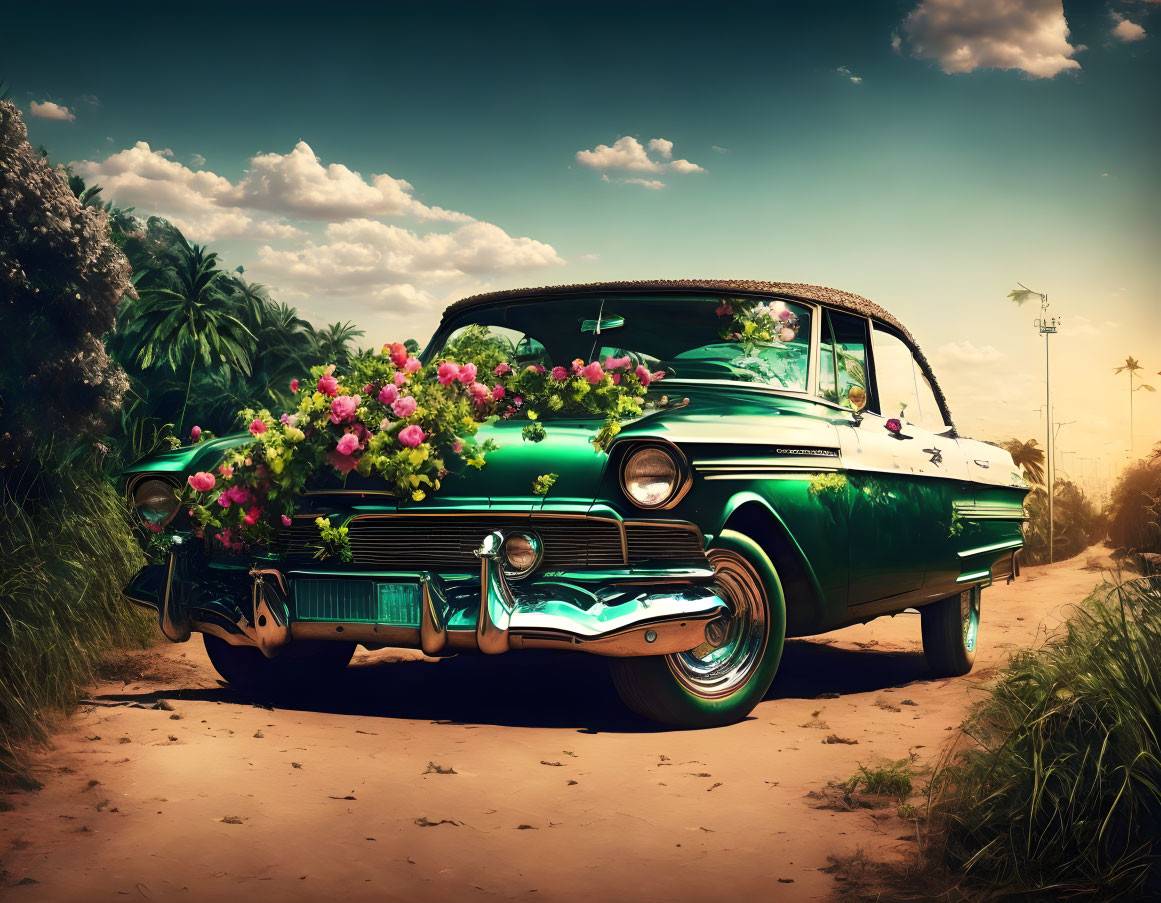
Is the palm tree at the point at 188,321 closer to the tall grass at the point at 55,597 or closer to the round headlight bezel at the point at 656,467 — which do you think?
the tall grass at the point at 55,597

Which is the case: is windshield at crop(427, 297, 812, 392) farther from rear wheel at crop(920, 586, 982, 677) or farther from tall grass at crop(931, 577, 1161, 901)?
tall grass at crop(931, 577, 1161, 901)

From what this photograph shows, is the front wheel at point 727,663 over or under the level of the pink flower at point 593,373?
under

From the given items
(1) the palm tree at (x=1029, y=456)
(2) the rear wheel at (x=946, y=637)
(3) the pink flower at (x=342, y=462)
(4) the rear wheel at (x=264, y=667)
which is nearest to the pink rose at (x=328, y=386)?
(3) the pink flower at (x=342, y=462)

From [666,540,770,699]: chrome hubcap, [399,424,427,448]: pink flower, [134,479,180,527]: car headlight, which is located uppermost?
[399,424,427,448]: pink flower

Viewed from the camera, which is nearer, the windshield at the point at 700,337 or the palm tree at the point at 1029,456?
the windshield at the point at 700,337

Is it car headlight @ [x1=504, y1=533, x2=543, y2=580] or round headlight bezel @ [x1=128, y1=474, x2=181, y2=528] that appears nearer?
car headlight @ [x1=504, y1=533, x2=543, y2=580]

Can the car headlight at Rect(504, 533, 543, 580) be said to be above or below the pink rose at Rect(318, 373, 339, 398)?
below


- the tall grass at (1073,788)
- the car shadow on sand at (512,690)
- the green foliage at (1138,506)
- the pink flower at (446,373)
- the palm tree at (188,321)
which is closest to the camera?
the tall grass at (1073,788)

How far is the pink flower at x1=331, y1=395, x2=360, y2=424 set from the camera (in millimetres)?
4512

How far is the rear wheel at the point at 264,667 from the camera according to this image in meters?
5.14

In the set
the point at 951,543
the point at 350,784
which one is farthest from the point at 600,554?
Answer: the point at 951,543

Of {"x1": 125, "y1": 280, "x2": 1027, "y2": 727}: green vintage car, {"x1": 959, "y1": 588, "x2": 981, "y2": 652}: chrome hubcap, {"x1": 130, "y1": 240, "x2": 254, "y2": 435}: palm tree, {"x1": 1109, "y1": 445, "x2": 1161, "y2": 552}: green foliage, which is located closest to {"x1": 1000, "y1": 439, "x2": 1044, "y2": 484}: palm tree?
{"x1": 1109, "y1": 445, "x2": 1161, "y2": 552}: green foliage

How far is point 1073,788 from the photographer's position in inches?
110

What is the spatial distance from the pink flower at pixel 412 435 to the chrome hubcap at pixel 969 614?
3.75m
